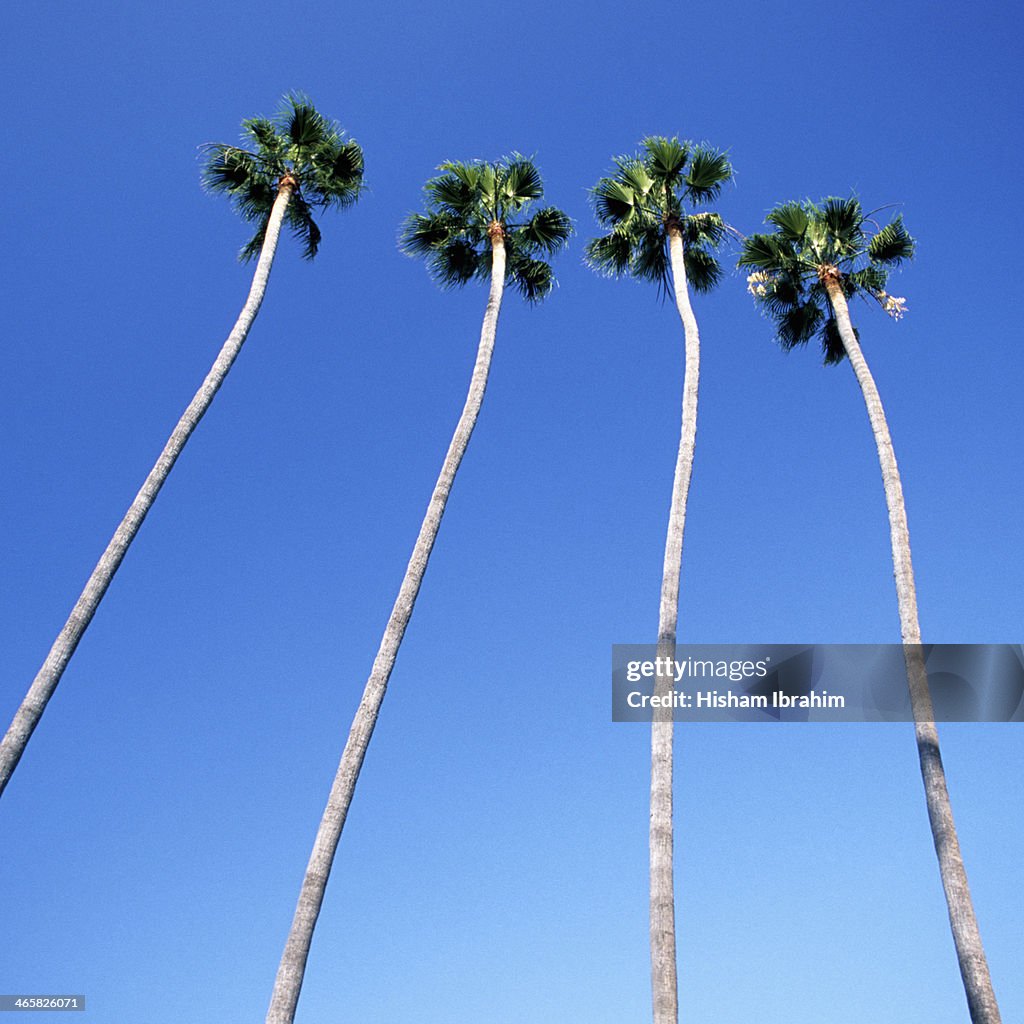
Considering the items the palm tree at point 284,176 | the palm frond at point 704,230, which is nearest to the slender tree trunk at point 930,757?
the palm frond at point 704,230

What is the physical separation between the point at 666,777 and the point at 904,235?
553 inches

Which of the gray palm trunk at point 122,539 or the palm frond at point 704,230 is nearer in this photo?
the gray palm trunk at point 122,539

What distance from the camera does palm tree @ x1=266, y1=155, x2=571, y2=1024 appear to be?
46.9ft

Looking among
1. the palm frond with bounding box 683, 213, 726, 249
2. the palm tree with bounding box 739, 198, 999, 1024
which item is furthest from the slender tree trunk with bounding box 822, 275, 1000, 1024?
the palm frond with bounding box 683, 213, 726, 249

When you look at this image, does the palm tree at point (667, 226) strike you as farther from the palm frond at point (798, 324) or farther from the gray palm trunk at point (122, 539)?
the gray palm trunk at point (122, 539)

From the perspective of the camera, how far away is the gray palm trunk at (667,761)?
12250 millimetres

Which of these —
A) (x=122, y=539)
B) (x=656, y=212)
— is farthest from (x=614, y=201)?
(x=122, y=539)

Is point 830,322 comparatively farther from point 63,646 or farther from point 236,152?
point 63,646

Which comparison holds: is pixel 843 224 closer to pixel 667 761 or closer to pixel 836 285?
pixel 836 285

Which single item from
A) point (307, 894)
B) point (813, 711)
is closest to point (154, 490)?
point (307, 894)

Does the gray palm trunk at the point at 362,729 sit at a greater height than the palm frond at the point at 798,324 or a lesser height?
lesser

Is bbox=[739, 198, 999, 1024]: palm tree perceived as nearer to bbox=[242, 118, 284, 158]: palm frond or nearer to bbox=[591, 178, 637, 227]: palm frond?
bbox=[591, 178, 637, 227]: palm frond

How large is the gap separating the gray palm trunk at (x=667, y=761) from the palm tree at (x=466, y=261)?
12.5 ft

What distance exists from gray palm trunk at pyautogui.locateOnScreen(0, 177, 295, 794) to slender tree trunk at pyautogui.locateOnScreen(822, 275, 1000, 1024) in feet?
38.1
